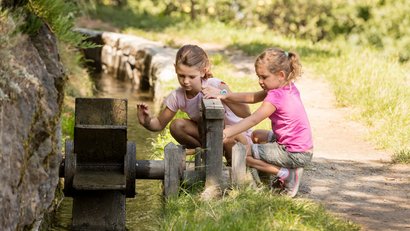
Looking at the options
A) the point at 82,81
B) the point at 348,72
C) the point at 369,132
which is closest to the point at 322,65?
the point at 348,72

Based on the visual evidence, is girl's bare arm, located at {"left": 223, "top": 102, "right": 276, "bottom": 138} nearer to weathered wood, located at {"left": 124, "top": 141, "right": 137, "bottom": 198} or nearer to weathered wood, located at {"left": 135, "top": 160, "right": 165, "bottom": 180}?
weathered wood, located at {"left": 135, "top": 160, "right": 165, "bottom": 180}

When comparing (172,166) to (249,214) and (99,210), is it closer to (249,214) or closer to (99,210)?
(99,210)

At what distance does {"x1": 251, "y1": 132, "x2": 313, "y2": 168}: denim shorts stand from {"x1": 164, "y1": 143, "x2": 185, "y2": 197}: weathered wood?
591 millimetres

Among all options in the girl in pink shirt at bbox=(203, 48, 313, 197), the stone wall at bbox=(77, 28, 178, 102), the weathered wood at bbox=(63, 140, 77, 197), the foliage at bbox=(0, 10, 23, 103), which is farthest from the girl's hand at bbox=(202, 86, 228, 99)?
the stone wall at bbox=(77, 28, 178, 102)

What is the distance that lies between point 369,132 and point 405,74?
12.1ft

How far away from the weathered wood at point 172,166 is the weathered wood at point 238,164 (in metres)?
0.41

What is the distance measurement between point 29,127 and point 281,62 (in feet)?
6.43

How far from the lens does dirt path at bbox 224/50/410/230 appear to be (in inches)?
233

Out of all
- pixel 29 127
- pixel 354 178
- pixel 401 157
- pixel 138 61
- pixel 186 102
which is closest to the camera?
pixel 29 127

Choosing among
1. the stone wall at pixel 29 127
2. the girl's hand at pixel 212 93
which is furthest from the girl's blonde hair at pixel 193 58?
the stone wall at pixel 29 127

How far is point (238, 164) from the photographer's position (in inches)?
234

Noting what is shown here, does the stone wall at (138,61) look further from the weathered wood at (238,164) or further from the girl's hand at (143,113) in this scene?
the weathered wood at (238,164)

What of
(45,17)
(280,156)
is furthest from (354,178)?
(45,17)

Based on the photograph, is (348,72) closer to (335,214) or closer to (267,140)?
(267,140)
